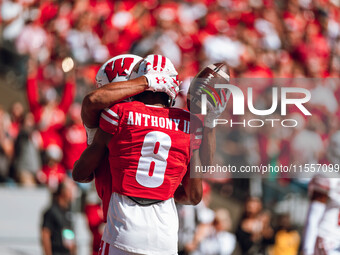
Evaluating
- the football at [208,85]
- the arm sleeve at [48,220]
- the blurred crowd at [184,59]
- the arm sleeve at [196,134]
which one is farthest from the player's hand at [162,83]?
the blurred crowd at [184,59]

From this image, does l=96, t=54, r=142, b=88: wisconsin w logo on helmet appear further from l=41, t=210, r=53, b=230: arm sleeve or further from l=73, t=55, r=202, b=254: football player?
l=41, t=210, r=53, b=230: arm sleeve

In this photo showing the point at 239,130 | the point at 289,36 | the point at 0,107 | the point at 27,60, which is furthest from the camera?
the point at 289,36

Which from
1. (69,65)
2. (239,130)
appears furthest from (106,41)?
(69,65)

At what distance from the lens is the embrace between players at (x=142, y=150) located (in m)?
3.46

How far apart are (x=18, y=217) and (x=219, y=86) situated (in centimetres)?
798

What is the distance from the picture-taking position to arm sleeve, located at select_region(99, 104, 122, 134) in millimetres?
3434

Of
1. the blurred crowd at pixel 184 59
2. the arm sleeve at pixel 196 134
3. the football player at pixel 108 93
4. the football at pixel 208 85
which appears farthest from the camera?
the blurred crowd at pixel 184 59

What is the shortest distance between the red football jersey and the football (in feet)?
0.35

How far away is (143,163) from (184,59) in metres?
9.39

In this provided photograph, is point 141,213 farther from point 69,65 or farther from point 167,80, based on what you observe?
point 69,65

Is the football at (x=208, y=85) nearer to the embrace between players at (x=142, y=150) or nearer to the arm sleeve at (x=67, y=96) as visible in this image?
the embrace between players at (x=142, y=150)

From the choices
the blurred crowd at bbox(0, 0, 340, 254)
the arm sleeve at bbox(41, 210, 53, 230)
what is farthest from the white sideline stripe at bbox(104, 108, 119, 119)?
the blurred crowd at bbox(0, 0, 340, 254)

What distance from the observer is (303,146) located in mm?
10258

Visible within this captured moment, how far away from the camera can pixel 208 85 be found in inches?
139
